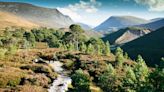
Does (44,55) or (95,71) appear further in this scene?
(44,55)

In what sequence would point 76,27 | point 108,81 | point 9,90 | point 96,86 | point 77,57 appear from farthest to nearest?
1. point 76,27
2. point 77,57
3. point 96,86
4. point 108,81
5. point 9,90

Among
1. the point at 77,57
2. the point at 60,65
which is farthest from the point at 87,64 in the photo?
the point at 77,57

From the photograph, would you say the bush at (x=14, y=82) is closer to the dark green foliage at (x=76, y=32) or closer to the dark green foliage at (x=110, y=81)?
the dark green foliage at (x=110, y=81)

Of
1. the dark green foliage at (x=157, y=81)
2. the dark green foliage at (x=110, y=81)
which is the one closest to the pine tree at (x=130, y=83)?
the dark green foliage at (x=110, y=81)

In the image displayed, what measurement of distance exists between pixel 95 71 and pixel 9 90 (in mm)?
38028

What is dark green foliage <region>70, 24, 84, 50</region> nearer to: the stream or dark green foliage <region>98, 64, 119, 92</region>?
the stream

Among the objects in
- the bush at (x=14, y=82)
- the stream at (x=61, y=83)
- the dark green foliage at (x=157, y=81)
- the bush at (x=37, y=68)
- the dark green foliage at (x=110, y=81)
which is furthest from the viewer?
the bush at (x=37, y=68)

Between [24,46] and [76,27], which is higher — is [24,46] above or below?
below

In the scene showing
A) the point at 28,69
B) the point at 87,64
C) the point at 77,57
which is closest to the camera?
the point at 28,69

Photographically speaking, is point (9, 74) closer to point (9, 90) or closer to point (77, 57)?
point (9, 90)

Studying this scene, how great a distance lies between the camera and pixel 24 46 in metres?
173

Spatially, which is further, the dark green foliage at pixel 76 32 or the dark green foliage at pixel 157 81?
the dark green foliage at pixel 76 32

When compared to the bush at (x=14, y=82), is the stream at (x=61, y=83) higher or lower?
lower

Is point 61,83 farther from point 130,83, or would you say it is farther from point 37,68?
point 130,83
